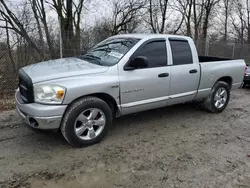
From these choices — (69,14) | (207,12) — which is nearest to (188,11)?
(207,12)

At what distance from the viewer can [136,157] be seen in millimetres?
3502

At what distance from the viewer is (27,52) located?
7188 millimetres

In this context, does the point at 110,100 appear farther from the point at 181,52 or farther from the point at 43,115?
the point at 181,52

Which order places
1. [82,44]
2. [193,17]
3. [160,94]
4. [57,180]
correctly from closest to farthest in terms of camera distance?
[57,180]
[160,94]
[82,44]
[193,17]

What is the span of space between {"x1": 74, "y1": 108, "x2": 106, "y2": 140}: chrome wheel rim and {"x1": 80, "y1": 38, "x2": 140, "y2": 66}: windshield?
883 millimetres

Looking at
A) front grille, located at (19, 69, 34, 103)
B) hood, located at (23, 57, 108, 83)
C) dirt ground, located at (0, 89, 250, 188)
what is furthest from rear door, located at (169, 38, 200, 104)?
front grille, located at (19, 69, 34, 103)

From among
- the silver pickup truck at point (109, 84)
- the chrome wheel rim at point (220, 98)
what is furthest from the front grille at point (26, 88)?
the chrome wheel rim at point (220, 98)

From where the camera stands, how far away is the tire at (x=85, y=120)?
137 inches

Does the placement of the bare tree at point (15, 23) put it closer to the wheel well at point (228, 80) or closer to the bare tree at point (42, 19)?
the bare tree at point (42, 19)

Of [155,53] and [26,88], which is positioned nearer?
[26,88]

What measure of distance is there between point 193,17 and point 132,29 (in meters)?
9.13

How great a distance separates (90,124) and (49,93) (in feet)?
2.71

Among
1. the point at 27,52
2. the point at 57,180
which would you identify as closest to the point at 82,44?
the point at 27,52

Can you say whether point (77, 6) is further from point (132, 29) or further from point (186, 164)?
point (186, 164)
